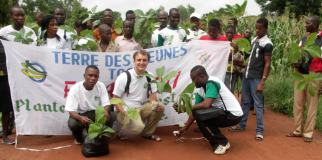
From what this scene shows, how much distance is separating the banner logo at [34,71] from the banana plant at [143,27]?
156cm

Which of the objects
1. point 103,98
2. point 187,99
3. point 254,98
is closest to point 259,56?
point 254,98

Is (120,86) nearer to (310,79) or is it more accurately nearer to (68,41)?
(68,41)

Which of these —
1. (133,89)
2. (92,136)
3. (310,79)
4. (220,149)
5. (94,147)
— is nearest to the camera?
(92,136)

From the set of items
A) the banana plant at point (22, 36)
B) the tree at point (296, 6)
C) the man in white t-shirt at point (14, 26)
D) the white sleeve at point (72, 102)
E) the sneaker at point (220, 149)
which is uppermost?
the tree at point (296, 6)

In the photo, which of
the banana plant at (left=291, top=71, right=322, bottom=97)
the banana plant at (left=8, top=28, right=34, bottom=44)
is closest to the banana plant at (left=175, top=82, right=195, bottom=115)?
the banana plant at (left=291, top=71, right=322, bottom=97)

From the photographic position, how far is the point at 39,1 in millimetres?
24156

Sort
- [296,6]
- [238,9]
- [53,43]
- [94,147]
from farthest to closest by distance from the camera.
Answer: [296,6] < [238,9] < [53,43] < [94,147]

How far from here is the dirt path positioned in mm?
3330

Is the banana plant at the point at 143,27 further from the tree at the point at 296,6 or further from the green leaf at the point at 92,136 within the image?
the tree at the point at 296,6

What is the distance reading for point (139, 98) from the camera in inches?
150

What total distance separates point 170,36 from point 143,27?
680mm

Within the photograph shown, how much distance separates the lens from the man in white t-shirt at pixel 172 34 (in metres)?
4.68

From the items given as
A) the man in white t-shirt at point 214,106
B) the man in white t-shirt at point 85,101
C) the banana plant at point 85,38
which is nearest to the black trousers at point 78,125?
the man in white t-shirt at point 85,101

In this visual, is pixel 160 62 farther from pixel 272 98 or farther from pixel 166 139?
pixel 272 98
